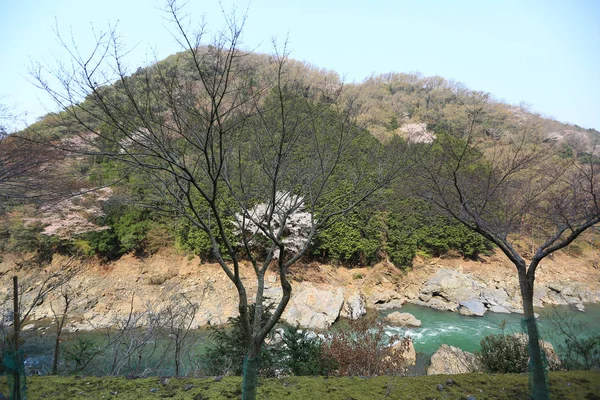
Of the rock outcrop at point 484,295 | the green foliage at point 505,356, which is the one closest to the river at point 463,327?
the rock outcrop at point 484,295

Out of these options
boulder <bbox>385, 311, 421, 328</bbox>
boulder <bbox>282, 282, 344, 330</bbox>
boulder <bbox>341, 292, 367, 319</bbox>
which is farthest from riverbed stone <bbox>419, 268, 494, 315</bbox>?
boulder <bbox>282, 282, 344, 330</bbox>

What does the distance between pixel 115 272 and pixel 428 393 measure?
49.3ft

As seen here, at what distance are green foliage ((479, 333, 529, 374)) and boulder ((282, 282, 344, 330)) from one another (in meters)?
6.39

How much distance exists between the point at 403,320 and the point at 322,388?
9221 mm

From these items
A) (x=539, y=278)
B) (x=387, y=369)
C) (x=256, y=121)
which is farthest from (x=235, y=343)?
(x=539, y=278)

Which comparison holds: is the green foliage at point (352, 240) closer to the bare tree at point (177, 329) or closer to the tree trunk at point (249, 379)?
the bare tree at point (177, 329)

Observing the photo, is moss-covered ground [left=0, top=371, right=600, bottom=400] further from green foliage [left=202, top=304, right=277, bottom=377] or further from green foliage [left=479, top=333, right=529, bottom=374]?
green foliage [left=202, top=304, right=277, bottom=377]

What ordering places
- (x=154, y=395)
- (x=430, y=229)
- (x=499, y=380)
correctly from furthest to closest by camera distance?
1. (x=430, y=229)
2. (x=499, y=380)
3. (x=154, y=395)

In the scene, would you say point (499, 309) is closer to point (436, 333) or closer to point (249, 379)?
point (436, 333)

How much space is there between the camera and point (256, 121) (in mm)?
3506

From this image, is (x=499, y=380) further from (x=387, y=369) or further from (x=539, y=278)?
(x=539, y=278)

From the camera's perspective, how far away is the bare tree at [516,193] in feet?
10.7

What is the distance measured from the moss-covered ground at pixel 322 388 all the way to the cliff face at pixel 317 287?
7.92m

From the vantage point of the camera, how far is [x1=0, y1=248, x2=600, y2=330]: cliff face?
38.4 ft
